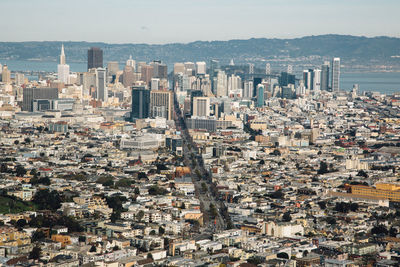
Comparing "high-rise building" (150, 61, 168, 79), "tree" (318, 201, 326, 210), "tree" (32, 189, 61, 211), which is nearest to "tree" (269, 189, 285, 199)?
"tree" (318, 201, 326, 210)

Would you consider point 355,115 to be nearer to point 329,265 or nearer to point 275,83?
point 275,83

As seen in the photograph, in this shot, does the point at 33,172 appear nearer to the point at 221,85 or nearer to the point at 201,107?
the point at 201,107

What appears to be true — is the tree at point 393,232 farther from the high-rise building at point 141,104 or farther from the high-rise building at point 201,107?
the high-rise building at point 201,107

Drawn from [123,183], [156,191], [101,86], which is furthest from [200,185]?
[101,86]

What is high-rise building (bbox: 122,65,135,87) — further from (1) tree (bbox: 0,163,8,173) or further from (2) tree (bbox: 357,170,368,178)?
(2) tree (bbox: 357,170,368,178)

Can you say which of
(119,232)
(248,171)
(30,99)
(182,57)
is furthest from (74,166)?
(182,57)

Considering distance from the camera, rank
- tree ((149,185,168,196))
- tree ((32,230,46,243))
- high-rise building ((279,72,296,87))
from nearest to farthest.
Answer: tree ((32,230,46,243)) → tree ((149,185,168,196)) → high-rise building ((279,72,296,87))

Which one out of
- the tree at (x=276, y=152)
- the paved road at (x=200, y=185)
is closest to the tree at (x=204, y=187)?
the paved road at (x=200, y=185)
